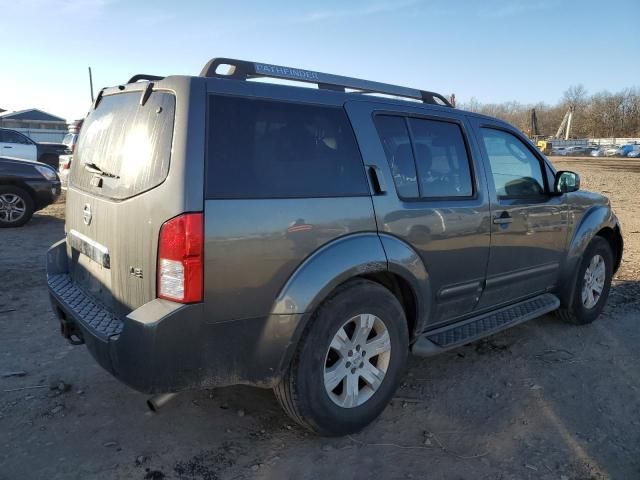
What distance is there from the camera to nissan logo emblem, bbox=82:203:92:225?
289 centimetres

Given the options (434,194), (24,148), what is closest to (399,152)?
(434,194)

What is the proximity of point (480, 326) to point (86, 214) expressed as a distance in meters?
2.73

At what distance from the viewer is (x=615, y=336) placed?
4461 millimetres

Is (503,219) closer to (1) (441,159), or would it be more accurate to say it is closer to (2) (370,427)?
(1) (441,159)

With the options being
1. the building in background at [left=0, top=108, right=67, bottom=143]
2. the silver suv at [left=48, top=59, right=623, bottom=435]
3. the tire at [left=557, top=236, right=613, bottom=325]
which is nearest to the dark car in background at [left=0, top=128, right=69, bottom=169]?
the silver suv at [left=48, top=59, right=623, bottom=435]

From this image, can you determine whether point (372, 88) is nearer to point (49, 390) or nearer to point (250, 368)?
point (250, 368)

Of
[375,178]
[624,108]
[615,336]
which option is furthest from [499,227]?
[624,108]

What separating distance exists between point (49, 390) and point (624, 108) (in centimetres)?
10229

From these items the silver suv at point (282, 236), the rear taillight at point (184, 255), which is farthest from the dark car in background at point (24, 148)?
the rear taillight at point (184, 255)

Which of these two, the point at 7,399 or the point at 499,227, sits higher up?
Answer: the point at 499,227

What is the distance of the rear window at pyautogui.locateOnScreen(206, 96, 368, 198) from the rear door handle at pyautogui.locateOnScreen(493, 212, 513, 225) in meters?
1.26

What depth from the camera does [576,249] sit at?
4430mm

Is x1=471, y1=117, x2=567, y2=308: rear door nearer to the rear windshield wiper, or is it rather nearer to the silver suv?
the silver suv

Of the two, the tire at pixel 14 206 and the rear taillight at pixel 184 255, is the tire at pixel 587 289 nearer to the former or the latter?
the rear taillight at pixel 184 255
